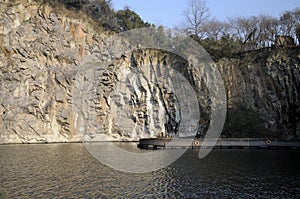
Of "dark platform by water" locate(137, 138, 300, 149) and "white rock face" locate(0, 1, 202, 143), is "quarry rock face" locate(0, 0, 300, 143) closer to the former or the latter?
"white rock face" locate(0, 1, 202, 143)

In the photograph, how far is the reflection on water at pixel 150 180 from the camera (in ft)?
40.6

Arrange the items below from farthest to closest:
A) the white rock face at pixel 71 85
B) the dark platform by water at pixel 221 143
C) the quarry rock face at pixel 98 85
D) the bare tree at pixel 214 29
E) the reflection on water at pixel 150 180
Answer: the bare tree at pixel 214 29 → the quarry rock face at pixel 98 85 → the white rock face at pixel 71 85 → the dark platform by water at pixel 221 143 → the reflection on water at pixel 150 180

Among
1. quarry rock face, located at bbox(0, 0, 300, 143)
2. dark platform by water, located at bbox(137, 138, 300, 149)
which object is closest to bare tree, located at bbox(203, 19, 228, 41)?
quarry rock face, located at bbox(0, 0, 300, 143)

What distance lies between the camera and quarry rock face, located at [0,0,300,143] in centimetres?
3675

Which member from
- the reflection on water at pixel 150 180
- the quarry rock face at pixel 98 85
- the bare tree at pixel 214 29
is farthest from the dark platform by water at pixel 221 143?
the bare tree at pixel 214 29

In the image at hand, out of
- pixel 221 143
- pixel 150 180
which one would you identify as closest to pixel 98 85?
pixel 221 143

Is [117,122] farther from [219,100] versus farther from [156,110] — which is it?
[219,100]

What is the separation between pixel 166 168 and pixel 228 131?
22.1 meters

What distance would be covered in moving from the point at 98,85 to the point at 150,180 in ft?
90.5

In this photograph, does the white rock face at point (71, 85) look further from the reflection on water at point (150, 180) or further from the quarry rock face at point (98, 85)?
the reflection on water at point (150, 180)

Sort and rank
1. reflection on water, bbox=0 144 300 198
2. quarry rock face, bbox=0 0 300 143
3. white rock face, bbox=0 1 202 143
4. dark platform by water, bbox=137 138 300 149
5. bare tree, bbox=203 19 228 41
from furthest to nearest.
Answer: bare tree, bbox=203 19 228 41
quarry rock face, bbox=0 0 300 143
white rock face, bbox=0 1 202 143
dark platform by water, bbox=137 138 300 149
reflection on water, bbox=0 144 300 198

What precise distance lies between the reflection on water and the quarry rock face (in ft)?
59.1

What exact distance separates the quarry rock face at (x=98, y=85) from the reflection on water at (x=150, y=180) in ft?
59.1

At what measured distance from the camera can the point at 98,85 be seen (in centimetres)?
4128
